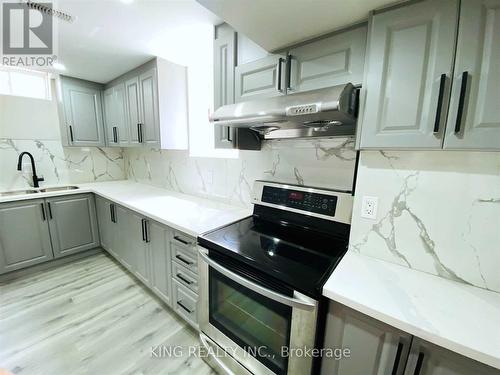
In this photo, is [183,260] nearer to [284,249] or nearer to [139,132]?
[284,249]

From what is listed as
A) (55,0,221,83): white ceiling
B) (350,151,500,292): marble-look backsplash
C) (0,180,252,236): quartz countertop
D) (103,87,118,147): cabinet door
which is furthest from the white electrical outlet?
(103,87,118,147): cabinet door

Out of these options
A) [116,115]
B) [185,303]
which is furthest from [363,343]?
[116,115]

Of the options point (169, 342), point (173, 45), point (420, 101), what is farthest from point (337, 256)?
point (173, 45)

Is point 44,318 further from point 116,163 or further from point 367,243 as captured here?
point 367,243

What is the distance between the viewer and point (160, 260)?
182 cm

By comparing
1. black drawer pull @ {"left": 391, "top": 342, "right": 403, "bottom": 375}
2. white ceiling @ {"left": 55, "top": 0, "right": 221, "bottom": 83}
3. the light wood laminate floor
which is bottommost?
the light wood laminate floor

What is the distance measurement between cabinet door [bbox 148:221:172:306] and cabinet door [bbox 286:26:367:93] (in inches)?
55.7

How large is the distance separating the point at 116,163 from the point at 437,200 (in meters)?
3.90

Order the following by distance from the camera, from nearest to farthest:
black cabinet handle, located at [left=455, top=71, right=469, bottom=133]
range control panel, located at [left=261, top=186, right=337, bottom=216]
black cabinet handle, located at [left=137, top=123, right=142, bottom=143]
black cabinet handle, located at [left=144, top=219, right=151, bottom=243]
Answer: black cabinet handle, located at [left=455, top=71, right=469, bottom=133], range control panel, located at [left=261, top=186, right=337, bottom=216], black cabinet handle, located at [left=144, top=219, right=151, bottom=243], black cabinet handle, located at [left=137, top=123, right=142, bottom=143]

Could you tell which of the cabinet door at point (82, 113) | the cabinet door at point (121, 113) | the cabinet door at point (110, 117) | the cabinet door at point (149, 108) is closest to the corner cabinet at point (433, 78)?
the cabinet door at point (149, 108)

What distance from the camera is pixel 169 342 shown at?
1.63 m

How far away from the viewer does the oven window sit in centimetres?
104

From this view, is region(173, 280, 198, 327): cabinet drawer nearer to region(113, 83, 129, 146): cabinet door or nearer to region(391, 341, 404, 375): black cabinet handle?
region(391, 341, 404, 375): black cabinet handle

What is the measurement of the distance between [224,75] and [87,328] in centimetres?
225
